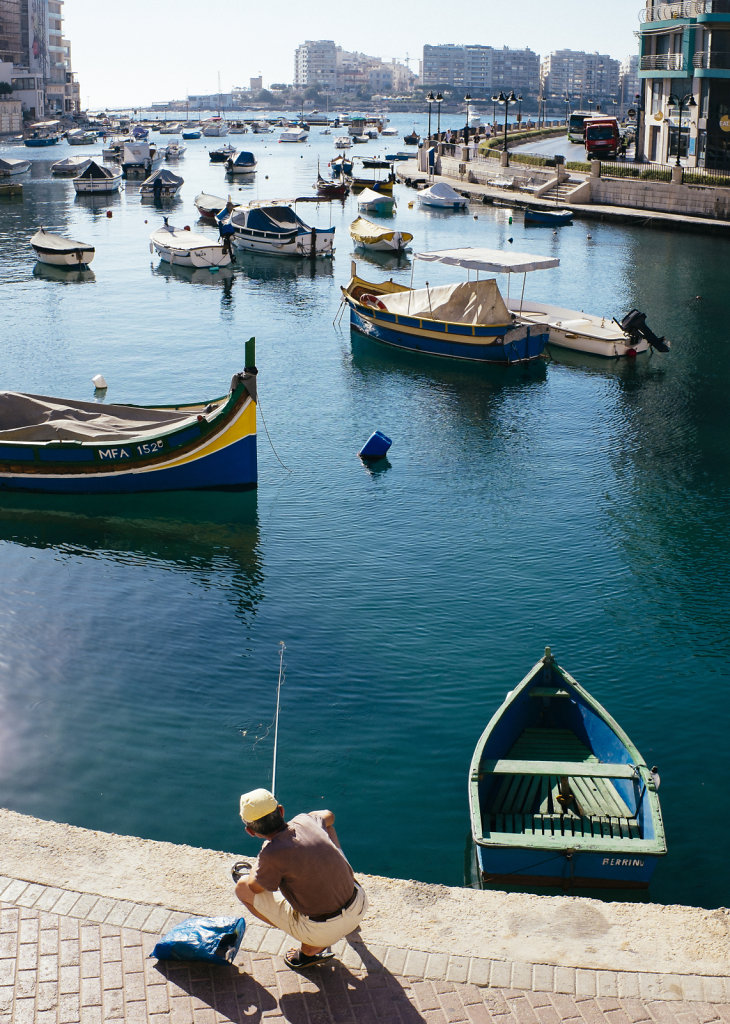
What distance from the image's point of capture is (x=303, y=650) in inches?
670

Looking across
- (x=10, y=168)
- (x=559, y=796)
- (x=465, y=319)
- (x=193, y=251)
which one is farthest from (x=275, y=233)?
(x=10, y=168)

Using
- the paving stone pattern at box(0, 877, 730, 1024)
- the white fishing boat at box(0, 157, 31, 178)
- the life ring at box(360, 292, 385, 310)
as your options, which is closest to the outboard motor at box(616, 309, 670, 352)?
the life ring at box(360, 292, 385, 310)

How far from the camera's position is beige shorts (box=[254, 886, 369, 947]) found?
25.9 ft

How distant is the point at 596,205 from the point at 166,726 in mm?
66546

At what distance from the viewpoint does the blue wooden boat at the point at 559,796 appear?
1073cm

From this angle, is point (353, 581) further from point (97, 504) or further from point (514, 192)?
point (514, 192)

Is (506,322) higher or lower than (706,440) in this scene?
higher

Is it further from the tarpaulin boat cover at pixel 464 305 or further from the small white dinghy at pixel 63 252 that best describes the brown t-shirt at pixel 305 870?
the small white dinghy at pixel 63 252

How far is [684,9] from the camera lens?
70.8 metres

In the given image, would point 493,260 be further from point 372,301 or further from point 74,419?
point 74,419

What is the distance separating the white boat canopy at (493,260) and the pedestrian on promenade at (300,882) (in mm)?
29410

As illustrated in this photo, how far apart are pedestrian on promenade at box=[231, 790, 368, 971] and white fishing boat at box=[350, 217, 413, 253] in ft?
175

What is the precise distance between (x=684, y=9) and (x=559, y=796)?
7315cm

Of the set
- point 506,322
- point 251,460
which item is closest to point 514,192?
point 506,322
